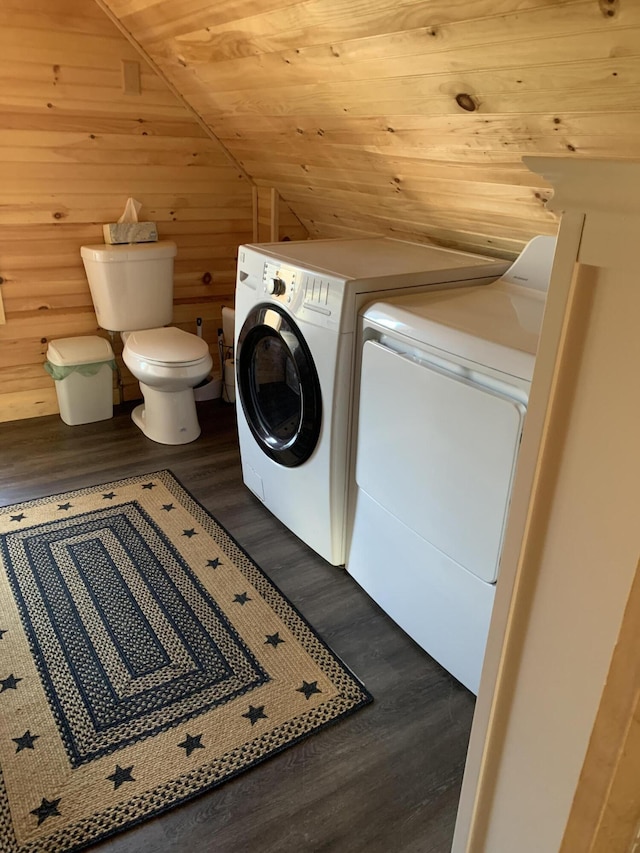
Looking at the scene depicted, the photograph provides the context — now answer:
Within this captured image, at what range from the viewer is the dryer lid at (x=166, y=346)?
2699mm

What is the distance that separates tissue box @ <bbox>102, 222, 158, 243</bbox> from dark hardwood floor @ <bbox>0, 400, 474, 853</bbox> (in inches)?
56.0

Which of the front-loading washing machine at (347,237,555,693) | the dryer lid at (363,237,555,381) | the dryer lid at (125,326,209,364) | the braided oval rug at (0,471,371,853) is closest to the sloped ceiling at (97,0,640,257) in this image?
the dryer lid at (363,237,555,381)

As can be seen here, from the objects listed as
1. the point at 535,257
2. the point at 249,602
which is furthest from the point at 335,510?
the point at 535,257

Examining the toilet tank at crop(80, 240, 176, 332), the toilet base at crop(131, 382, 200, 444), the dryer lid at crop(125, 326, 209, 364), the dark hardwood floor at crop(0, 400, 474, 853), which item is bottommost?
the dark hardwood floor at crop(0, 400, 474, 853)

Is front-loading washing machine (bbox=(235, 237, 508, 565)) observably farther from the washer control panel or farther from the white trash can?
the white trash can

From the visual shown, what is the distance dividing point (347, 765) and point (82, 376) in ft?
7.15

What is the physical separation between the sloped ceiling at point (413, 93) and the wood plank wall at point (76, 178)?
18 cm

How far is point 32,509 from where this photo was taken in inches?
95.3

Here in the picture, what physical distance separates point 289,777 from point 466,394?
37.9 inches

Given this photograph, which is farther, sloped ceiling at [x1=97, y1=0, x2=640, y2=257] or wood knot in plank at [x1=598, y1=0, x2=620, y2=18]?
sloped ceiling at [x1=97, y1=0, x2=640, y2=257]

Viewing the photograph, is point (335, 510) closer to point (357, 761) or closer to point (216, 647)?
point (216, 647)

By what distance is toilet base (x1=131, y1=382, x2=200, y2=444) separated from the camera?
115 inches

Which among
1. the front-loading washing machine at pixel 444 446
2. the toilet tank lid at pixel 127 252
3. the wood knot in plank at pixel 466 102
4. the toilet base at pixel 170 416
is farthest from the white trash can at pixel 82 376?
the wood knot in plank at pixel 466 102

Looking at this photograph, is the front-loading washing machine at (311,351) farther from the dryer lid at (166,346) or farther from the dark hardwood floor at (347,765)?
the dryer lid at (166,346)
